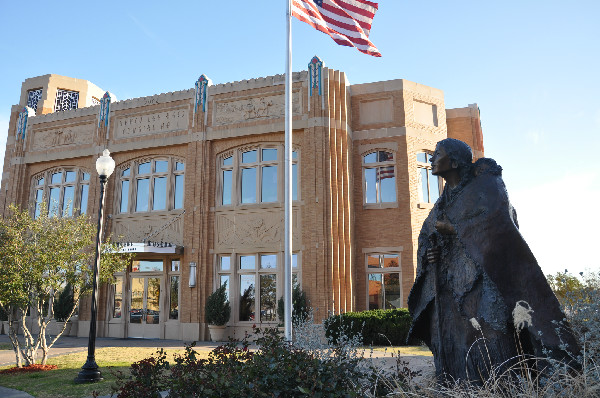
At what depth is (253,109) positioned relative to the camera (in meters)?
19.9

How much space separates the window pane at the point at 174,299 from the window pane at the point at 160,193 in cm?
321

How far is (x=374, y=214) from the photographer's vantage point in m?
19.4

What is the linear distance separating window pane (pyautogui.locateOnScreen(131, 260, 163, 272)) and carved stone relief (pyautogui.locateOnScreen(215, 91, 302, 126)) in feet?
21.1

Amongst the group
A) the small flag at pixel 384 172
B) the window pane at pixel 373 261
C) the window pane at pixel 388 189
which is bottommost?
the window pane at pixel 373 261

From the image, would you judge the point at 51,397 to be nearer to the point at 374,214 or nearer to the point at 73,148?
the point at 374,214

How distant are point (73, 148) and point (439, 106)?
16805 millimetres

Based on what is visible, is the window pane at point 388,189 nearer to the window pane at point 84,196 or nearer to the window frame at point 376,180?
the window frame at point 376,180

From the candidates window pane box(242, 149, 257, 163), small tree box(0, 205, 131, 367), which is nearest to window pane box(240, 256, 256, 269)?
window pane box(242, 149, 257, 163)

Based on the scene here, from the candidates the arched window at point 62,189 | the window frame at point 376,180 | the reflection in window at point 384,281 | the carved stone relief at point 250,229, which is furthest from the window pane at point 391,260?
the arched window at point 62,189

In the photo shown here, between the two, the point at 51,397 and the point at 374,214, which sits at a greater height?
the point at 374,214

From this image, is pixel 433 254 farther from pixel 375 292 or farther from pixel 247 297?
pixel 247 297

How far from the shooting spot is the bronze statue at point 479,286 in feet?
Result: 12.6

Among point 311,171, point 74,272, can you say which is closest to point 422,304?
point 74,272

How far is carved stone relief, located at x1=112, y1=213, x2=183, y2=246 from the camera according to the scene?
2000 cm
